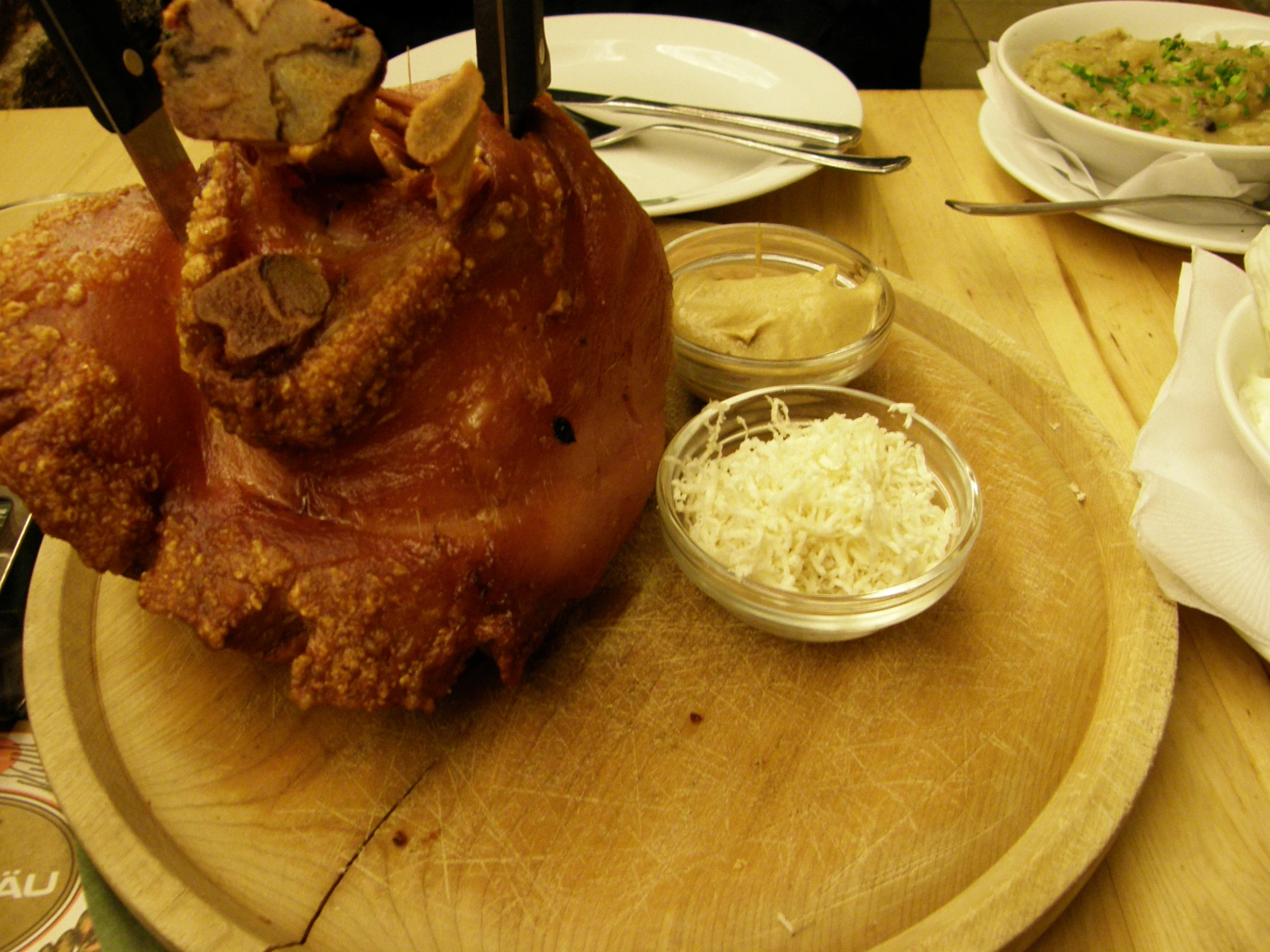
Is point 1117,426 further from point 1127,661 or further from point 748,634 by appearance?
point 748,634

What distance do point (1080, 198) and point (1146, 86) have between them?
0.35 m

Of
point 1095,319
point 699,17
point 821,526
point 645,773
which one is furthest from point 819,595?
point 699,17

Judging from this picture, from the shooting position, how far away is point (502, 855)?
0.94 meters

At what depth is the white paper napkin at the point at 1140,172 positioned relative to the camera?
1.88 m

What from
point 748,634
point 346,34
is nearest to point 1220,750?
point 748,634

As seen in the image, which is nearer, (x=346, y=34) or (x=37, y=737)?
(x=346, y=34)

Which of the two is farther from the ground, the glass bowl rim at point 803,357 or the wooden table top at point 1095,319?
the glass bowl rim at point 803,357

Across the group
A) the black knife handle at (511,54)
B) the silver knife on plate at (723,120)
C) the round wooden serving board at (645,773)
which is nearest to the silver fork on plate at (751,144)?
the silver knife on plate at (723,120)

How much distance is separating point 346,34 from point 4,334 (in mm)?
464

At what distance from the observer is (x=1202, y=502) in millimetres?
1222

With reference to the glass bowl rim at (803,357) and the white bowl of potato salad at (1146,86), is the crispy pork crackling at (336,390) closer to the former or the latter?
the glass bowl rim at (803,357)

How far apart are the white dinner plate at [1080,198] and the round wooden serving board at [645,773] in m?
1.02

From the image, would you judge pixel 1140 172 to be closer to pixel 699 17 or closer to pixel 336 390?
pixel 699 17

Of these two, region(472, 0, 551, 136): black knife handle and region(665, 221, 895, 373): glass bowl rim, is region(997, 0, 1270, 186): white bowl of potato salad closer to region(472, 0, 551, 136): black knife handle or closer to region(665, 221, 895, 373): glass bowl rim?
region(665, 221, 895, 373): glass bowl rim
